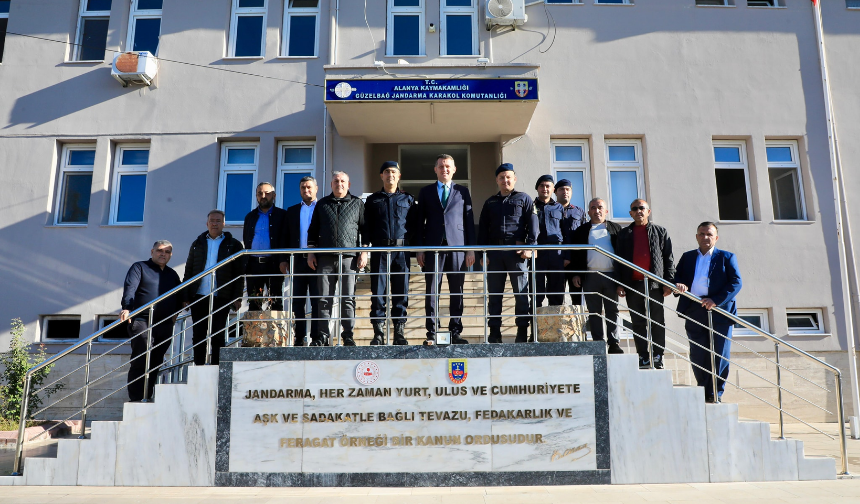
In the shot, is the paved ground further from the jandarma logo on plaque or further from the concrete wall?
the concrete wall

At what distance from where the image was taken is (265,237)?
6418 mm

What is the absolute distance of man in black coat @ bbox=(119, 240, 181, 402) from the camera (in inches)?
236

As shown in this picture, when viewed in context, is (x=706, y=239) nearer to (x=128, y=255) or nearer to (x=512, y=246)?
(x=512, y=246)

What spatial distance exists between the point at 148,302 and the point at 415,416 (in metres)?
2.82

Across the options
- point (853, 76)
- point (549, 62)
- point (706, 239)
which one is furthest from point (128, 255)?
point (853, 76)

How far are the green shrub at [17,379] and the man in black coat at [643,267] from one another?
6.59 meters

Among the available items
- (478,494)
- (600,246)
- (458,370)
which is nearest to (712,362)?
(600,246)

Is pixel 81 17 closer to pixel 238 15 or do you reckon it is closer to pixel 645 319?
pixel 238 15

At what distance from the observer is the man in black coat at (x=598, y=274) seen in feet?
18.9

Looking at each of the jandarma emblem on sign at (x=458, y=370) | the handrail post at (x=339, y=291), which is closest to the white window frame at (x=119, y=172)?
the handrail post at (x=339, y=291)

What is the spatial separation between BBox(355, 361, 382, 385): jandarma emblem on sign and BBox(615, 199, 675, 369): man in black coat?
236 centimetres

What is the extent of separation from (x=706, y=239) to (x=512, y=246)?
207cm

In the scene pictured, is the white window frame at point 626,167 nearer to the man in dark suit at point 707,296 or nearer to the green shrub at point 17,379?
the man in dark suit at point 707,296

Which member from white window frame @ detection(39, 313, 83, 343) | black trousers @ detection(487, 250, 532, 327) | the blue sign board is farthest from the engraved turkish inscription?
white window frame @ detection(39, 313, 83, 343)
